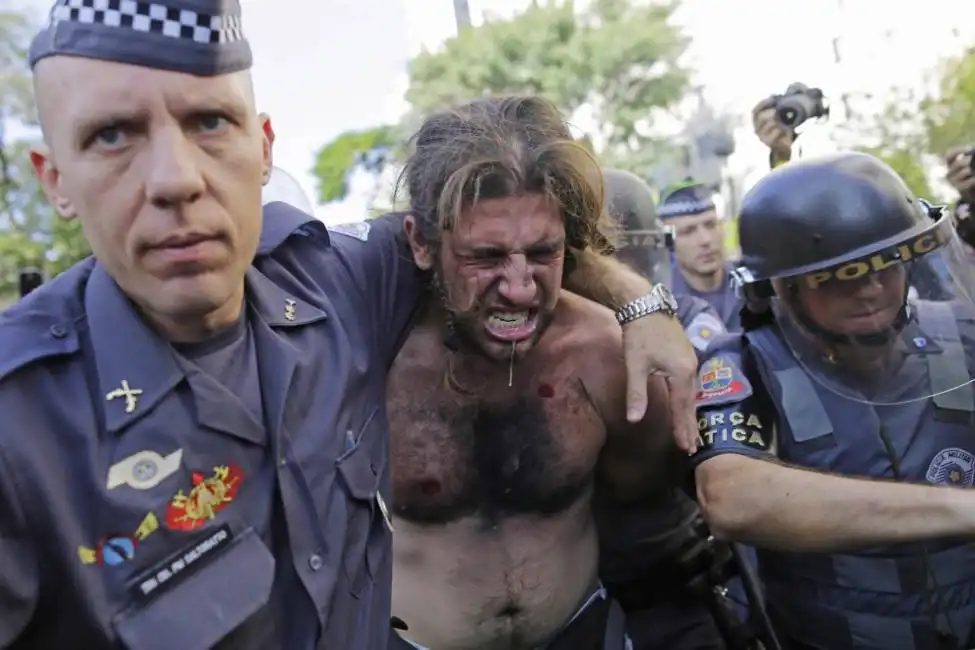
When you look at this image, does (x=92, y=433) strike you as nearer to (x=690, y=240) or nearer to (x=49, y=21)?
(x=49, y=21)

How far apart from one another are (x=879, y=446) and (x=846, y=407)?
121 mm

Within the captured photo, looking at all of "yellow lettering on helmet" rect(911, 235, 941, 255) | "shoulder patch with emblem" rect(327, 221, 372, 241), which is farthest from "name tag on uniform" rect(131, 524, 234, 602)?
"yellow lettering on helmet" rect(911, 235, 941, 255)

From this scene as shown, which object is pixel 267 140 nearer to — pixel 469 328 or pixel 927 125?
pixel 469 328

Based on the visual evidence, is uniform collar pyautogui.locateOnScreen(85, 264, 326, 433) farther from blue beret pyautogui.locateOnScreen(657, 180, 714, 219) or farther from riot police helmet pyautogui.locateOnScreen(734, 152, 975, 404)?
blue beret pyautogui.locateOnScreen(657, 180, 714, 219)

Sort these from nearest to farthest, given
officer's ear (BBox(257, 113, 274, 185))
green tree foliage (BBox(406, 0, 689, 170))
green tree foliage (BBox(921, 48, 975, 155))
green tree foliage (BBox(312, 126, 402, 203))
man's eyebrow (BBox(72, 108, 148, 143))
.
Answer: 1. man's eyebrow (BBox(72, 108, 148, 143))
2. officer's ear (BBox(257, 113, 274, 185))
3. green tree foliage (BBox(921, 48, 975, 155))
4. green tree foliage (BBox(406, 0, 689, 170))
5. green tree foliage (BBox(312, 126, 402, 203))

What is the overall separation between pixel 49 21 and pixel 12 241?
13331 millimetres

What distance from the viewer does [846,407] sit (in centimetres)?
229

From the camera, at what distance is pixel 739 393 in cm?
227

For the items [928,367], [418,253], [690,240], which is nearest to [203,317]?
[418,253]

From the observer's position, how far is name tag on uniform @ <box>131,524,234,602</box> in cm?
140

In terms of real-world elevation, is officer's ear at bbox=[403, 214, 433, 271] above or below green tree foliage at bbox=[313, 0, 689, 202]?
below

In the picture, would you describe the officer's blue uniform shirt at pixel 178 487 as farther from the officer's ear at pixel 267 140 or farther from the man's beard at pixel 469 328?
the man's beard at pixel 469 328

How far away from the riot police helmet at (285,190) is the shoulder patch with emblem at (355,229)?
0.32ft

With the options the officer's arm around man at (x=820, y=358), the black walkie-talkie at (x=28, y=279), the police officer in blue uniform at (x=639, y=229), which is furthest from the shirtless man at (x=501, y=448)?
the black walkie-talkie at (x=28, y=279)
